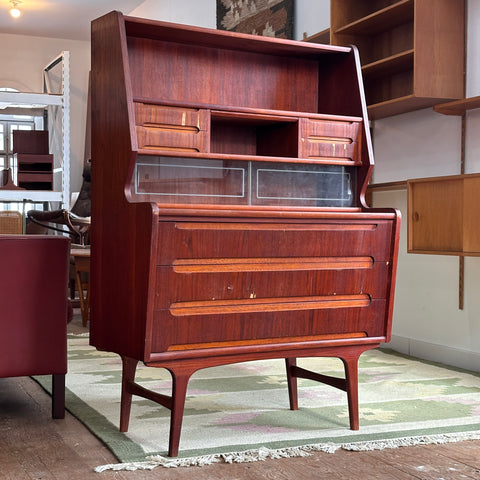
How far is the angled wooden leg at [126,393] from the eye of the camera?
112 inches

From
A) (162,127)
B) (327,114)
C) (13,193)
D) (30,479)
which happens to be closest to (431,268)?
(327,114)

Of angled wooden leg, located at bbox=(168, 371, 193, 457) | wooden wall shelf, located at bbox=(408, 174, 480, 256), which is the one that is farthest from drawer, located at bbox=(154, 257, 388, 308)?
wooden wall shelf, located at bbox=(408, 174, 480, 256)

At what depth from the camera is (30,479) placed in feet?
7.63

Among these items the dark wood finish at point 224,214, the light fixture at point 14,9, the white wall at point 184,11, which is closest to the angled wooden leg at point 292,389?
the dark wood finish at point 224,214

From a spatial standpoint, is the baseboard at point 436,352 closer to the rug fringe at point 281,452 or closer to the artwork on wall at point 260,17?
the rug fringe at point 281,452

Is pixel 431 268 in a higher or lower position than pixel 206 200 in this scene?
lower

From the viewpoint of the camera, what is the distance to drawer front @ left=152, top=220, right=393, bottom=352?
2.50 m

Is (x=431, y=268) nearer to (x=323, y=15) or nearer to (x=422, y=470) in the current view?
(x=323, y=15)

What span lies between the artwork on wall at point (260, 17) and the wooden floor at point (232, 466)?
359 cm

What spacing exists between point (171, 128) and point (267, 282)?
660 millimetres

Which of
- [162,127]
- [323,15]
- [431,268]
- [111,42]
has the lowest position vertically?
[431,268]

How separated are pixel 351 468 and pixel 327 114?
1.51m

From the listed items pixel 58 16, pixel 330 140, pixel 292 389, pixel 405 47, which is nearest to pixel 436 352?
pixel 292 389

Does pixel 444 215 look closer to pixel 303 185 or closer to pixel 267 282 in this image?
pixel 303 185
